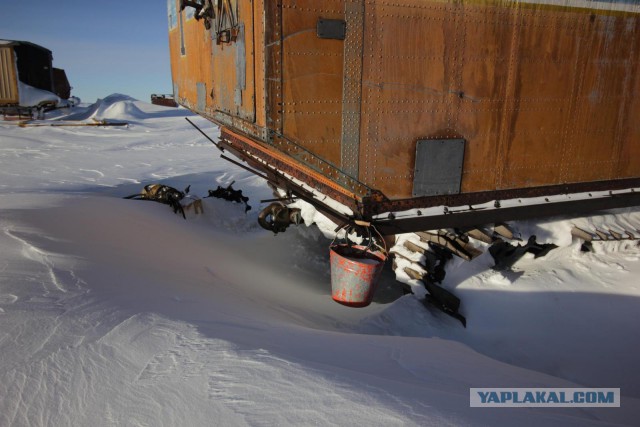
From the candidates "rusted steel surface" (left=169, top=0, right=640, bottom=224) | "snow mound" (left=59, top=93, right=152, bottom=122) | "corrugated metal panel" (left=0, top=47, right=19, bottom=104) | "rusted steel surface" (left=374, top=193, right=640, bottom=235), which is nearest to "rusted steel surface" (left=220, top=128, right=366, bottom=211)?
"rusted steel surface" (left=169, top=0, right=640, bottom=224)

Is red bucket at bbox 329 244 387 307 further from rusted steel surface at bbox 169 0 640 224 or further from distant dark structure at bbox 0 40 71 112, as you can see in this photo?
distant dark structure at bbox 0 40 71 112

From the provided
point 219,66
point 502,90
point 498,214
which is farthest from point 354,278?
point 219,66

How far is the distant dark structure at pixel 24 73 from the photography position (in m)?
21.7

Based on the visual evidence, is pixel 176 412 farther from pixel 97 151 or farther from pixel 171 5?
pixel 97 151

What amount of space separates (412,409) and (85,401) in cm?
174

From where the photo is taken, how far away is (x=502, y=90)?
5.03 meters

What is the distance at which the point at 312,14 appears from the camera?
4059 millimetres

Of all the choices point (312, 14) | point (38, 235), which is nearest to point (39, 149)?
point (38, 235)

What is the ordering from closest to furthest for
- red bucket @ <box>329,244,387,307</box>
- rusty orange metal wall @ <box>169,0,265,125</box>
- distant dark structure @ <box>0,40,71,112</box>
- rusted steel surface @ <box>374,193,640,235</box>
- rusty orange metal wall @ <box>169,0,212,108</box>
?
rusty orange metal wall @ <box>169,0,265,125</box> < red bucket @ <box>329,244,387,307</box> < rusted steel surface @ <box>374,193,640,235</box> < rusty orange metal wall @ <box>169,0,212,108</box> < distant dark structure @ <box>0,40,71,112</box>

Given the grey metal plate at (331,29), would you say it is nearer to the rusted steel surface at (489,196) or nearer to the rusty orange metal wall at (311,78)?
the rusty orange metal wall at (311,78)

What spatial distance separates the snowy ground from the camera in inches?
82.0

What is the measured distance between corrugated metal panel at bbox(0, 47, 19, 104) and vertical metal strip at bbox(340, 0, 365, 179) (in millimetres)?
25624

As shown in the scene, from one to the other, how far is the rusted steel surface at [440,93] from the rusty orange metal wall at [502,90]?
0.05ft

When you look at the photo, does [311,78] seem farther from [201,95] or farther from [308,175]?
[201,95]
